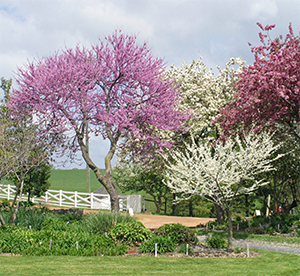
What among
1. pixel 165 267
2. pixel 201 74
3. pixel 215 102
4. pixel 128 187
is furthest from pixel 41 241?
pixel 128 187

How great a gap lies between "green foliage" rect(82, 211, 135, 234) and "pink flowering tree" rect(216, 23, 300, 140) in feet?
18.5

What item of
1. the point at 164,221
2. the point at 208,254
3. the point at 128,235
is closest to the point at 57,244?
the point at 128,235

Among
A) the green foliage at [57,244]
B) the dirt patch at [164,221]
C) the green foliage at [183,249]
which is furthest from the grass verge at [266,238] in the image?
the green foliage at [57,244]

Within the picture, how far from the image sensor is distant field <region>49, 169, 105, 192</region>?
4941 centimetres

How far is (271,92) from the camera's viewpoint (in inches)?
520

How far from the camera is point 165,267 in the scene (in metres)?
7.45

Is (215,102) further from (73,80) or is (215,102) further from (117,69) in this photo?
(73,80)

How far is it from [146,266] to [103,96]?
8950 millimetres

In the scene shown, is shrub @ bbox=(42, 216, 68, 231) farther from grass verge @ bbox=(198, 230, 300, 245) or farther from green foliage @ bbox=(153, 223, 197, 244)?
grass verge @ bbox=(198, 230, 300, 245)

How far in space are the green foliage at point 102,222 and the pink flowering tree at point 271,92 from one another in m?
5.64

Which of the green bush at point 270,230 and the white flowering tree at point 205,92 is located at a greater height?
the white flowering tree at point 205,92

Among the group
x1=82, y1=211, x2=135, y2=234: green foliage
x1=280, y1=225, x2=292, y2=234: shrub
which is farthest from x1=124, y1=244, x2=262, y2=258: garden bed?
x1=280, y1=225, x2=292, y2=234: shrub

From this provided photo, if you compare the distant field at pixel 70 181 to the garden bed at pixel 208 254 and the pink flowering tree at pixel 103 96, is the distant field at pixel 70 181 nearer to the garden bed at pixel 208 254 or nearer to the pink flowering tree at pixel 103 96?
the pink flowering tree at pixel 103 96

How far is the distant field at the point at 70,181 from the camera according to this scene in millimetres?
49406
